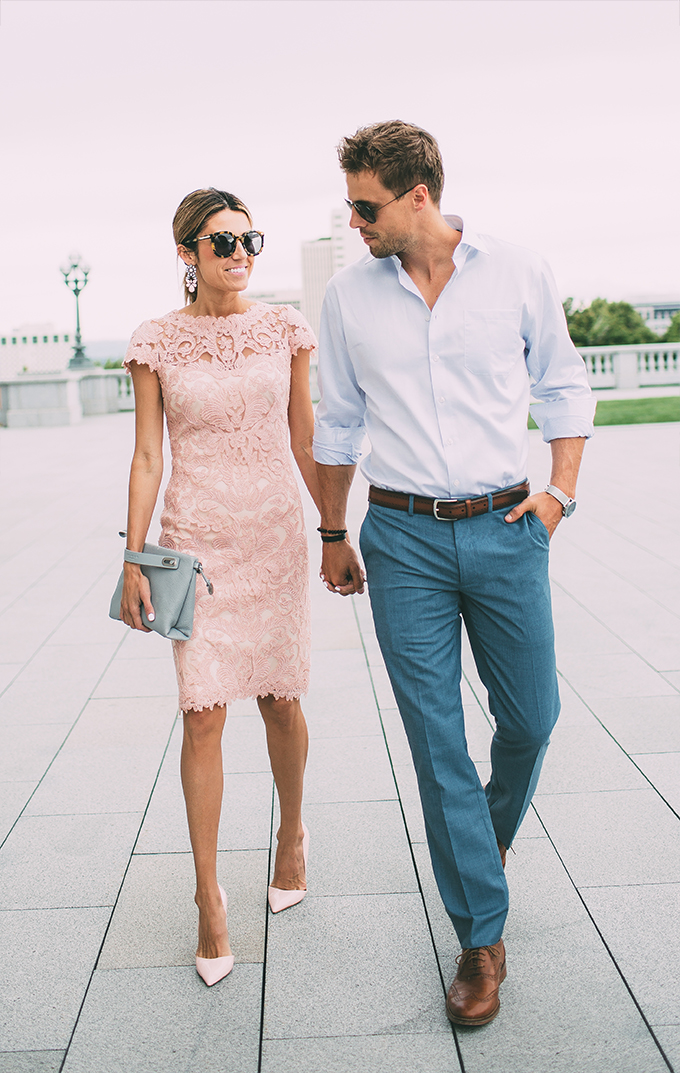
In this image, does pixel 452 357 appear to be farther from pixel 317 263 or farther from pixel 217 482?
pixel 317 263

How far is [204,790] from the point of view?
8.89 ft

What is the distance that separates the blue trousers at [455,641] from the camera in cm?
245

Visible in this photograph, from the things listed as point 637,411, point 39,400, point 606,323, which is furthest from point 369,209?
point 606,323

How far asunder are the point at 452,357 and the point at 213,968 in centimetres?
157

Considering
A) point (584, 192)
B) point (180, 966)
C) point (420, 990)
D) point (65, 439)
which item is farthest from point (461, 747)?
point (584, 192)

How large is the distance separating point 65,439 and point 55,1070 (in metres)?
18.7

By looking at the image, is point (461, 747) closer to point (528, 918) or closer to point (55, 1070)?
point (528, 918)

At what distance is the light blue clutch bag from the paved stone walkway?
32.7 inches

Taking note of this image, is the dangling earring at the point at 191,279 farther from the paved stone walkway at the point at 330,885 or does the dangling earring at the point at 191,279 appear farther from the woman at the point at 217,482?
the paved stone walkway at the point at 330,885

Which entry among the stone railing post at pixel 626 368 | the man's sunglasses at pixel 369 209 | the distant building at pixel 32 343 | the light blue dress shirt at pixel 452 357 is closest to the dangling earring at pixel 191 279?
the light blue dress shirt at pixel 452 357

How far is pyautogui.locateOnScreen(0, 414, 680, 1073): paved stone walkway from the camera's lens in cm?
229

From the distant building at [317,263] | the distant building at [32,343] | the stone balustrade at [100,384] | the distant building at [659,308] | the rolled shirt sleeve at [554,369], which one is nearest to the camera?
the rolled shirt sleeve at [554,369]

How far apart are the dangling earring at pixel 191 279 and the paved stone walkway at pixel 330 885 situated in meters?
1.69

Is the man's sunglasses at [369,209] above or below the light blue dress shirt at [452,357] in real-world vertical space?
above
